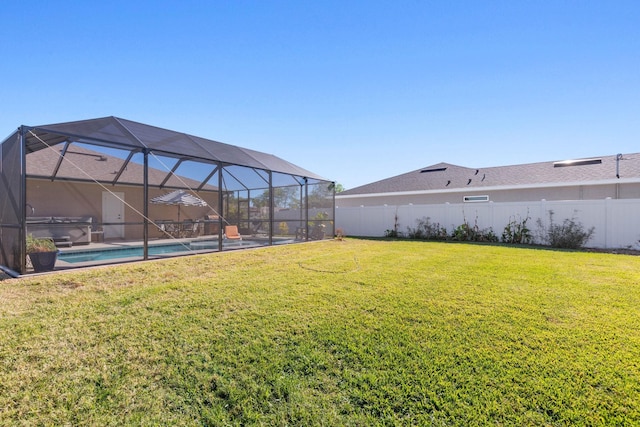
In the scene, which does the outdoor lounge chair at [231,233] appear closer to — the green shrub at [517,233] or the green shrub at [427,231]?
the green shrub at [427,231]

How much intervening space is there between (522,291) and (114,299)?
6.31 m

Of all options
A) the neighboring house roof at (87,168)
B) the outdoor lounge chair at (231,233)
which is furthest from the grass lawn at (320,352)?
the neighboring house roof at (87,168)

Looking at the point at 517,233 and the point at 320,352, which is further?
the point at 517,233

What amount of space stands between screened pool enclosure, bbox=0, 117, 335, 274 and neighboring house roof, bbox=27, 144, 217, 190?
0.04 m

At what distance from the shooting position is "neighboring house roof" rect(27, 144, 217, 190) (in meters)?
10.5

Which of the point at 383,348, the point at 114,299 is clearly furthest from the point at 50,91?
the point at 383,348

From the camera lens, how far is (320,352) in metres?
2.83

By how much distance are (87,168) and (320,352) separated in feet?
43.7

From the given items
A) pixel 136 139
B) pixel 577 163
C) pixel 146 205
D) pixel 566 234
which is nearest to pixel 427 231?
pixel 566 234

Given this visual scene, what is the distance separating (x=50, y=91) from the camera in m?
9.04

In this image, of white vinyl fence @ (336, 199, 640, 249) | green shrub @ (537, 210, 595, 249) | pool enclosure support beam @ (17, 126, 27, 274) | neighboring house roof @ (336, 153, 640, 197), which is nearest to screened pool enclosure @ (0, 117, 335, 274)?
pool enclosure support beam @ (17, 126, 27, 274)

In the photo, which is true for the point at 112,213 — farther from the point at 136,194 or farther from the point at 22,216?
the point at 22,216

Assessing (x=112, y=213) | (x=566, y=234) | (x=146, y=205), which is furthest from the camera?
(x=112, y=213)

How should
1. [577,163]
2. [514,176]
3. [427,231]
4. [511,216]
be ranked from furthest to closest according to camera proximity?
[514,176], [577,163], [427,231], [511,216]
